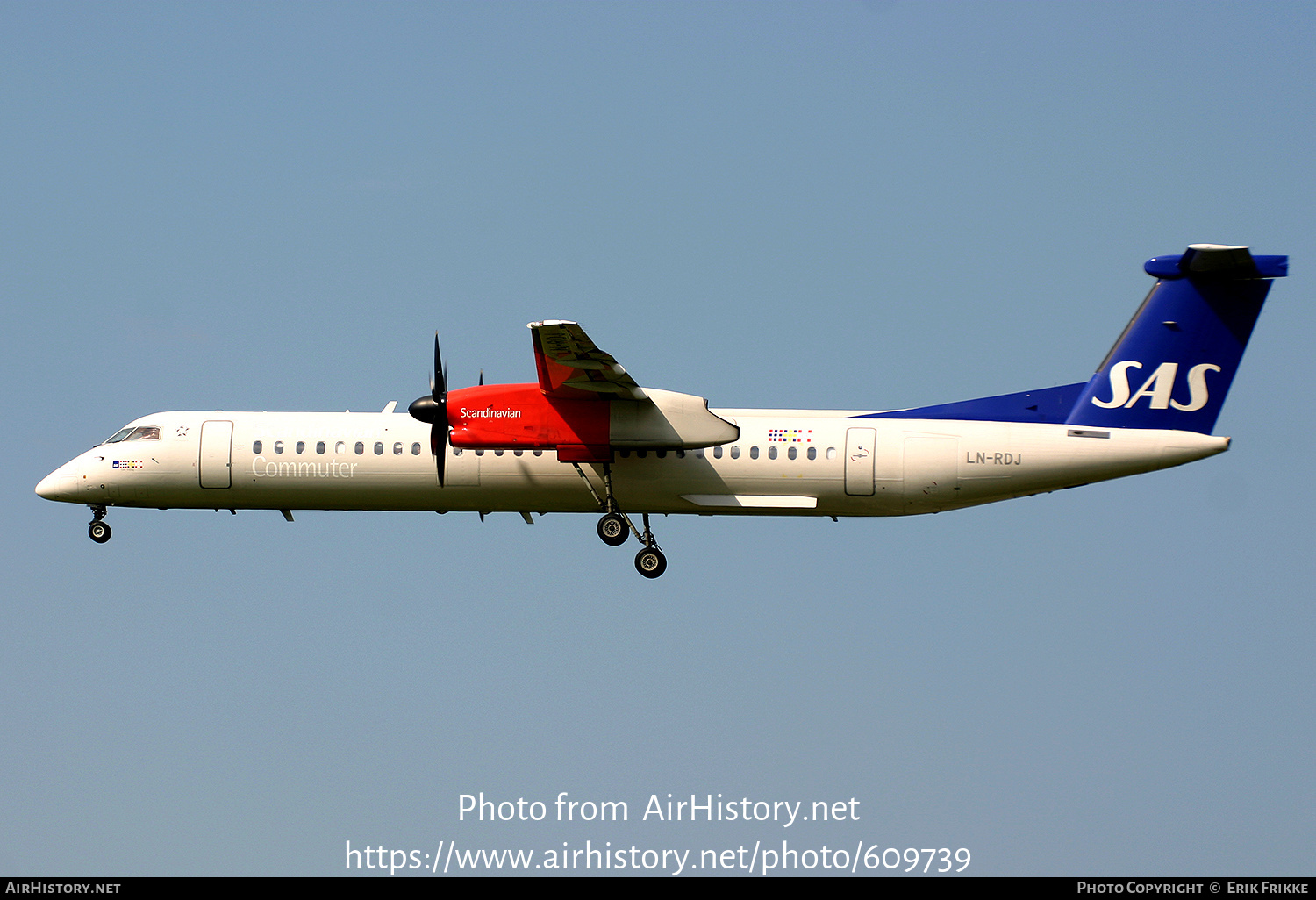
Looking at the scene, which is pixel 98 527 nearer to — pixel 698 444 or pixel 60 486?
pixel 60 486

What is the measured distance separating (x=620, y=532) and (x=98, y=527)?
1068 cm

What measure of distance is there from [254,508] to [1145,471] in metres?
16.9

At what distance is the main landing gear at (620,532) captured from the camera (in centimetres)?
2830

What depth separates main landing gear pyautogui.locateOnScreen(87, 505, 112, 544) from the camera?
30359 millimetres

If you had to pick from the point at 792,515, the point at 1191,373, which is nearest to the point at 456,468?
the point at 792,515

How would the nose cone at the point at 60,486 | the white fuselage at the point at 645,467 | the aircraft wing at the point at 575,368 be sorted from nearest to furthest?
the aircraft wing at the point at 575,368 → the white fuselage at the point at 645,467 → the nose cone at the point at 60,486

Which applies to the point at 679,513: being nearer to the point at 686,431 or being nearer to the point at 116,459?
the point at 686,431

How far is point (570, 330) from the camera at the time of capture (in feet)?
83.9

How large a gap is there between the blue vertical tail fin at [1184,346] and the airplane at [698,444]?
0.03 meters

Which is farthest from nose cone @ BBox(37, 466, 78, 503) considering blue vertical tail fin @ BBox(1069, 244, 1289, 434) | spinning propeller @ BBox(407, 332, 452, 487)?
blue vertical tail fin @ BBox(1069, 244, 1289, 434)

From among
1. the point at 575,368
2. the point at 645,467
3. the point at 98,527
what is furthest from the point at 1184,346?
the point at 98,527

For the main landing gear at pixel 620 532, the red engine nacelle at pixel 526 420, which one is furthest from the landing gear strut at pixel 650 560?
the red engine nacelle at pixel 526 420

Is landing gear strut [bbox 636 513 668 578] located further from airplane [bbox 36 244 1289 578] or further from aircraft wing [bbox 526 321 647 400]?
aircraft wing [bbox 526 321 647 400]

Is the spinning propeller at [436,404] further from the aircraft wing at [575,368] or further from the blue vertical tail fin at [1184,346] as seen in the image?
the blue vertical tail fin at [1184,346]
